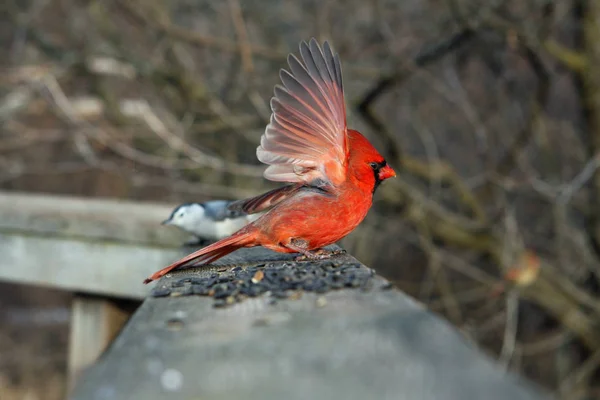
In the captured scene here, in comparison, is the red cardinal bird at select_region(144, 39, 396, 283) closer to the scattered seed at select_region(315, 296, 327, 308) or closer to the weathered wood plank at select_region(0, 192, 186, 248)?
the scattered seed at select_region(315, 296, 327, 308)

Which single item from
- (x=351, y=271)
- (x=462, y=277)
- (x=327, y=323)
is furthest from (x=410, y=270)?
(x=327, y=323)

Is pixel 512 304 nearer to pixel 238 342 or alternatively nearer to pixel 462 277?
pixel 462 277

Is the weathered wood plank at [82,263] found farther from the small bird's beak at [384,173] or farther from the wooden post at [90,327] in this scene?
the small bird's beak at [384,173]

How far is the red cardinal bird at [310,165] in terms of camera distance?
2709 mm

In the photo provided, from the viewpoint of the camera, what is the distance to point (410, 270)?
29.2 ft

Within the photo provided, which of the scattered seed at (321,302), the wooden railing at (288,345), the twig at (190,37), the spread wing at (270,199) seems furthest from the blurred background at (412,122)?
the scattered seed at (321,302)

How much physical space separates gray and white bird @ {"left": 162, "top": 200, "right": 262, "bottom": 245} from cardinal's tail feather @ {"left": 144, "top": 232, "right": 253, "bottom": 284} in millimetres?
685

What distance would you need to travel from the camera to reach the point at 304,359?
127cm

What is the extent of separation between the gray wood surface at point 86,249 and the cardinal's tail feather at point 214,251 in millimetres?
1119

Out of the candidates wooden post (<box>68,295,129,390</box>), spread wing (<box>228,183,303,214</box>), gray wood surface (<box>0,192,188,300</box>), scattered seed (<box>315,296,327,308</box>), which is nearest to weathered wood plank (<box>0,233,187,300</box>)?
gray wood surface (<box>0,192,188,300</box>)

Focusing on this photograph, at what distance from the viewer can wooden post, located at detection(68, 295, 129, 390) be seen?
395 cm

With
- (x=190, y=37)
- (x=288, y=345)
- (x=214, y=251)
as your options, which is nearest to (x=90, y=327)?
(x=214, y=251)

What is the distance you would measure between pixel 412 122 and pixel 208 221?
15.7 ft

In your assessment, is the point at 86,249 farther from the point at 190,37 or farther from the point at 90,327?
the point at 190,37
